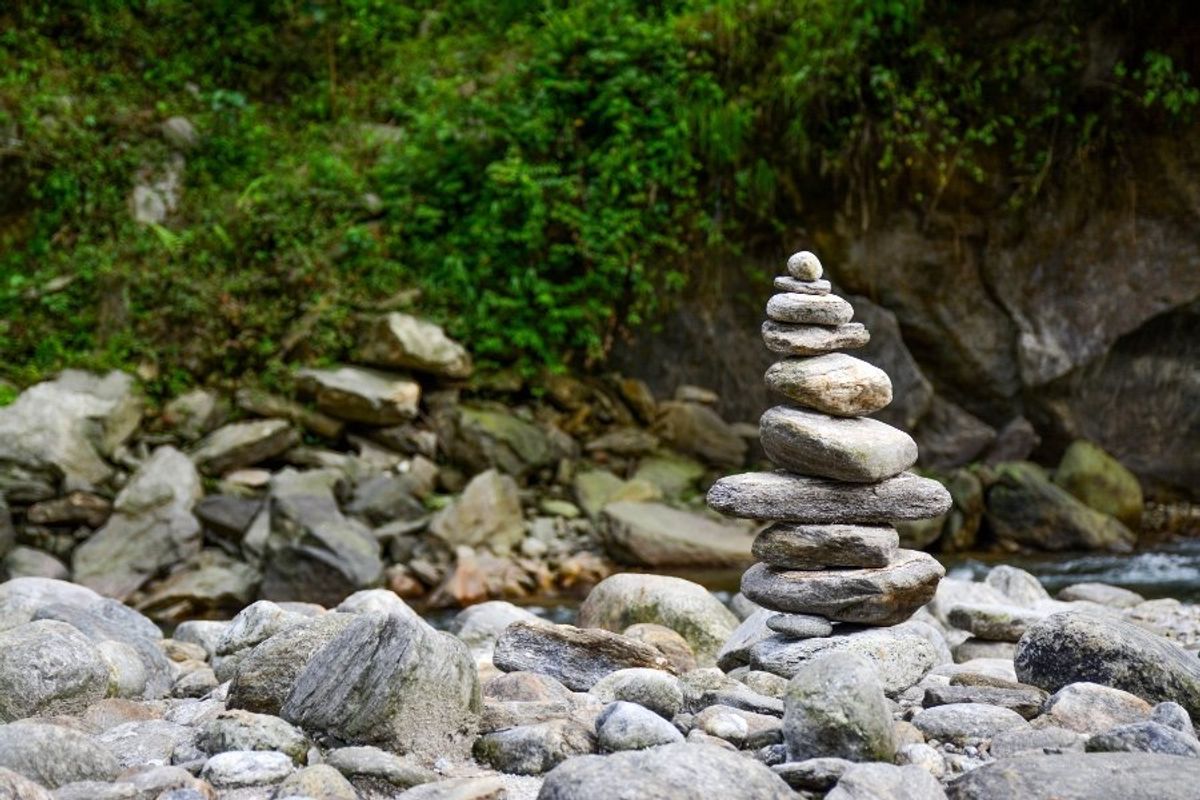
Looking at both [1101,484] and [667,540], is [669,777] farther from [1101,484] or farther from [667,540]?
[1101,484]

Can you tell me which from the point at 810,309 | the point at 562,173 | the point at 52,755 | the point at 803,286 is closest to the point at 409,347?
the point at 562,173

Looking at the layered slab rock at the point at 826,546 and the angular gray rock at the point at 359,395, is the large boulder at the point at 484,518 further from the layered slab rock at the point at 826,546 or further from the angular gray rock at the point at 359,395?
the layered slab rock at the point at 826,546

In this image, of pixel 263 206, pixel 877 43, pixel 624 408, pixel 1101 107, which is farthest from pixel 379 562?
pixel 1101 107

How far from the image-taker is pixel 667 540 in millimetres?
11266

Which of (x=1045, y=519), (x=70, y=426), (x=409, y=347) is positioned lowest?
(x=1045, y=519)

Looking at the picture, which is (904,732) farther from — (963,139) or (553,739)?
(963,139)

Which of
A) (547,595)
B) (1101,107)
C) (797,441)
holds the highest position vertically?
(1101,107)

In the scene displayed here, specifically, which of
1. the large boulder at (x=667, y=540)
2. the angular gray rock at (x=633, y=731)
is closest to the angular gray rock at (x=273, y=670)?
the angular gray rock at (x=633, y=731)

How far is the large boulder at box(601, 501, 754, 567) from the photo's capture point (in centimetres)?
1125

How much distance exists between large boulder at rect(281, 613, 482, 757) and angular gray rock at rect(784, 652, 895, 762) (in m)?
1.21

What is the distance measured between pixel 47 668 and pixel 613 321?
9.45 metres

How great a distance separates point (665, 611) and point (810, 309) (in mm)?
2050

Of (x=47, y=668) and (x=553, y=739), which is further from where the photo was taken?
(x=47, y=668)

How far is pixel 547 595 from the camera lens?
35.9 ft
